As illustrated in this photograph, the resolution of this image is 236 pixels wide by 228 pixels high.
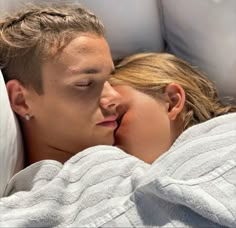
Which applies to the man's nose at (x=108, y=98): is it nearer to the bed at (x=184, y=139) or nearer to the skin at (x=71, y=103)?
the skin at (x=71, y=103)

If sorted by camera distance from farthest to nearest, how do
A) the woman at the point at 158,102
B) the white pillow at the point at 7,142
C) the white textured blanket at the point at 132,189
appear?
1. the woman at the point at 158,102
2. the white pillow at the point at 7,142
3. the white textured blanket at the point at 132,189

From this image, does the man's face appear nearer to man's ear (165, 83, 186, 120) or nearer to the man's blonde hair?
the man's blonde hair

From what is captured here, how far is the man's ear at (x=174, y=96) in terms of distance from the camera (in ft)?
4.00

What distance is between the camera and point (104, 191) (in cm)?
99

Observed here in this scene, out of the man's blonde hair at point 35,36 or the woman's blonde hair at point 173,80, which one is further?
the woman's blonde hair at point 173,80

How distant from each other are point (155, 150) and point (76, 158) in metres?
0.18

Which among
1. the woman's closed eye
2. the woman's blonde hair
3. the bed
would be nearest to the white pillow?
the bed

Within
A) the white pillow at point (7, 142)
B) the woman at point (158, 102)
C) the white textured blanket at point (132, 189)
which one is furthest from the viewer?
the woman at point (158, 102)

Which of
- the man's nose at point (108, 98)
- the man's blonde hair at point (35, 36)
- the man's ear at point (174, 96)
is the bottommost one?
the man's ear at point (174, 96)

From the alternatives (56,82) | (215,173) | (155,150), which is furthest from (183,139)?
(56,82)

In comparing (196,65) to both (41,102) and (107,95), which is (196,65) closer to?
(107,95)

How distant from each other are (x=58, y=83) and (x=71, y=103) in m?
0.05

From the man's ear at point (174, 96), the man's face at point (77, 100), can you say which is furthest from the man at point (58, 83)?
the man's ear at point (174, 96)

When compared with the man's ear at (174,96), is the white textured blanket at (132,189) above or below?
below
